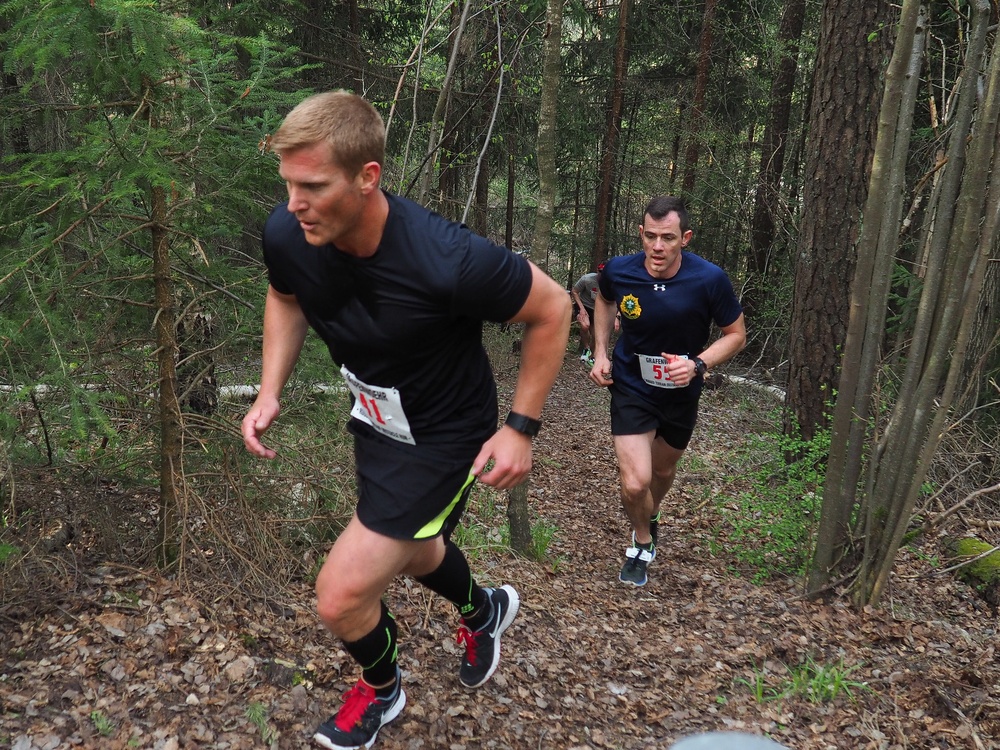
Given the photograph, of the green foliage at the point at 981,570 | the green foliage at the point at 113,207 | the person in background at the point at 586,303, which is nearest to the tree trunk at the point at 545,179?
the person in background at the point at 586,303

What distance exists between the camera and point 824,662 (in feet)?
12.7

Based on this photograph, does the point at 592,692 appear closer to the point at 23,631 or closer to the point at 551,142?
the point at 23,631

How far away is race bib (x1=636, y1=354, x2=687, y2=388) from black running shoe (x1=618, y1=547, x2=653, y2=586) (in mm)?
1211

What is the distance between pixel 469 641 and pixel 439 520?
0.94m

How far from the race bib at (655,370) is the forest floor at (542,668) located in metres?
1.43

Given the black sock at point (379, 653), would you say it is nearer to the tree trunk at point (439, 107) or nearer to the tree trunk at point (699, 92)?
the tree trunk at point (439, 107)

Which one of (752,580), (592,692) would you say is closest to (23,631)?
(592,692)

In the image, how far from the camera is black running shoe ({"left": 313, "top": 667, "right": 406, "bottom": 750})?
9.24ft

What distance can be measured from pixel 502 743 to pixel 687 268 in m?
3.10

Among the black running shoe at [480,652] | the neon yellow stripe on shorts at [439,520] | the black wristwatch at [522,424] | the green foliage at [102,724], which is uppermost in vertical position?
the black wristwatch at [522,424]

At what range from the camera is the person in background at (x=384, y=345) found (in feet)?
7.62

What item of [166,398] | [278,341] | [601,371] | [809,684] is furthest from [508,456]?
[601,371]

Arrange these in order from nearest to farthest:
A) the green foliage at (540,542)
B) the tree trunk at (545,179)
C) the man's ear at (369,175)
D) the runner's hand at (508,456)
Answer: the man's ear at (369,175)
the runner's hand at (508,456)
the tree trunk at (545,179)
the green foliage at (540,542)

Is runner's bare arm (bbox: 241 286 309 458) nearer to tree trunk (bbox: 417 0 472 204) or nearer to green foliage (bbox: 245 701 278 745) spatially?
green foliage (bbox: 245 701 278 745)
